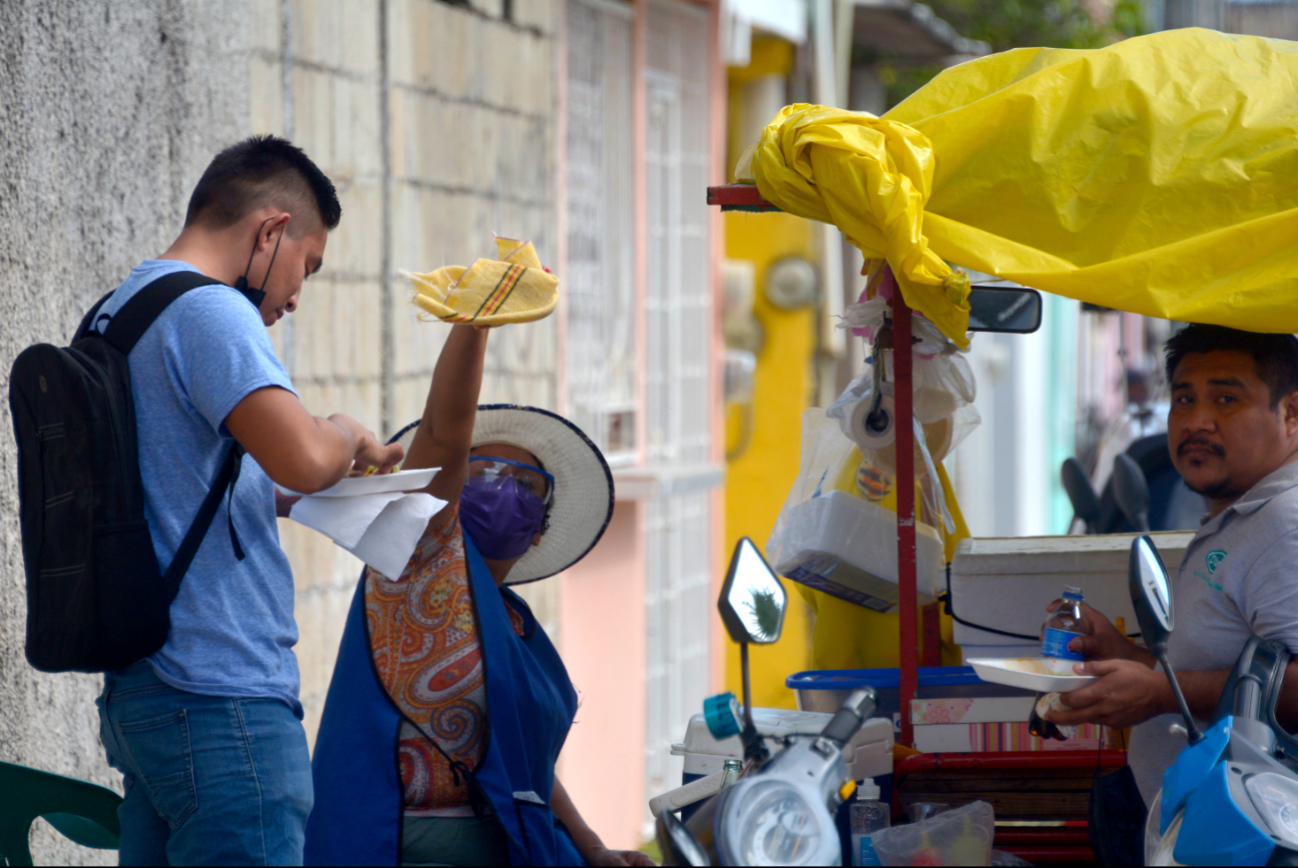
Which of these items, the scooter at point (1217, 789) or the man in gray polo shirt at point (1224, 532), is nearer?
the scooter at point (1217, 789)

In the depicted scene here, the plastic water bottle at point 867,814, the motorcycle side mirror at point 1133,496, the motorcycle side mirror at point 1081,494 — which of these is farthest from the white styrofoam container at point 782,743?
the motorcycle side mirror at point 1081,494

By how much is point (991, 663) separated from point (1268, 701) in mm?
452

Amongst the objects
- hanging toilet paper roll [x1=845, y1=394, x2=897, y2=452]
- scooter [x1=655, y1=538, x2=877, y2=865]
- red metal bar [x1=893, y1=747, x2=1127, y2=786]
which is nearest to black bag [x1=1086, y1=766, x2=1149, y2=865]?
red metal bar [x1=893, y1=747, x2=1127, y2=786]

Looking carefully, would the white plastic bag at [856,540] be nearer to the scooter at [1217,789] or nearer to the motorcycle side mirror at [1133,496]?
the scooter at [1217,789]

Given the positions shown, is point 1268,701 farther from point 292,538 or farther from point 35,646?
point 292,538

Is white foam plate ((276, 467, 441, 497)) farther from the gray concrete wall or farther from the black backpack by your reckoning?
the gray concrete wall

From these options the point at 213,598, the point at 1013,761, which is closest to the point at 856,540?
the point at 1013,761

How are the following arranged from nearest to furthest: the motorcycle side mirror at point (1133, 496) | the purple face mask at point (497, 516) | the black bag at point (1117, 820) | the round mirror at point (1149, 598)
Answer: the round mirror at point (1149, 598) < the black bag at point (1117, 820) < the purple face mask at point (497, 516) < the motorcycle side mirror at point (1133, 496)

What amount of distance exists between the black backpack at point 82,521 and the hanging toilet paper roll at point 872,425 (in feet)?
5.41

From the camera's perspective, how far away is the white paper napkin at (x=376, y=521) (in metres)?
2.28

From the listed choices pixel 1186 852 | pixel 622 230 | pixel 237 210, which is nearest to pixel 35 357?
pixel 237 210

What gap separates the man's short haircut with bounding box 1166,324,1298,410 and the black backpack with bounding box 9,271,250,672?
2.04m

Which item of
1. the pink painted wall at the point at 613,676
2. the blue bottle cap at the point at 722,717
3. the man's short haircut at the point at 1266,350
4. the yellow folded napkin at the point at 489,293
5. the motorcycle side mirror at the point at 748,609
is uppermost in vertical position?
the yellow folded napkin at the point at 489,293

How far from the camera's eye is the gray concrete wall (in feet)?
10.3
